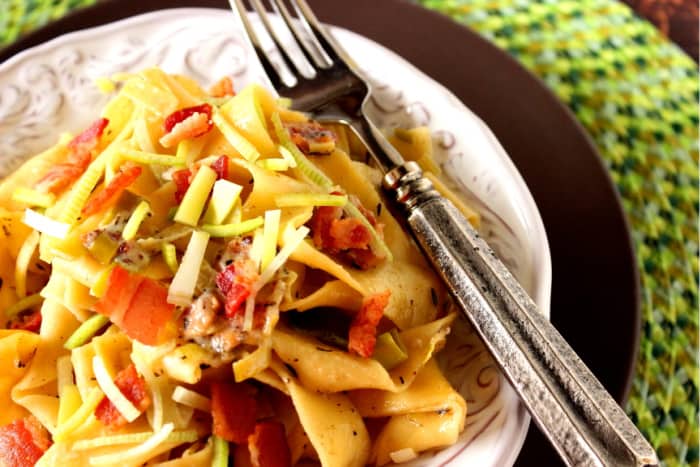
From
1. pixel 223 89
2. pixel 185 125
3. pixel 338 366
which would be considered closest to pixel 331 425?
pixel 338 366

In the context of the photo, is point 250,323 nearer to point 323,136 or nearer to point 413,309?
point 413,309

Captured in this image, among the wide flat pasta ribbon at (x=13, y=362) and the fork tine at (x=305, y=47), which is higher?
the fork tine at (x=305, y=47)

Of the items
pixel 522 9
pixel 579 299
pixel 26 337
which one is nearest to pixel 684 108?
pixel 522 9

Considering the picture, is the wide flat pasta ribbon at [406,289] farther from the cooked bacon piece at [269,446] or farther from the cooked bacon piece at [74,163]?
the cooked bacon piece at [74,163]

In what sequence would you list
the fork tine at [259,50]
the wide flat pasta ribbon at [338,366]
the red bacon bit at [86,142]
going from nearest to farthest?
the wide flat pasta ribbon at [338,366], the red bacon bit at [86,142], the fork tine at [259,50]

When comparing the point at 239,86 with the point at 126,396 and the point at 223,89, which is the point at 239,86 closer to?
the point at 223,89

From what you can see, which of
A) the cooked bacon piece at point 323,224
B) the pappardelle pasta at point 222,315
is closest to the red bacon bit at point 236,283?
the pappardelle pasta at point 222,315
